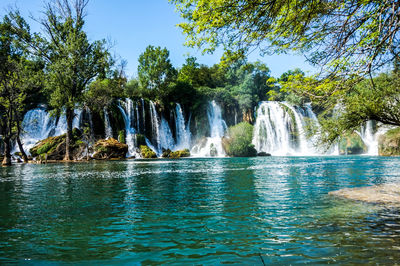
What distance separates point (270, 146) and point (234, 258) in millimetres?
42867

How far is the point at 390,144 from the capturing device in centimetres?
3150

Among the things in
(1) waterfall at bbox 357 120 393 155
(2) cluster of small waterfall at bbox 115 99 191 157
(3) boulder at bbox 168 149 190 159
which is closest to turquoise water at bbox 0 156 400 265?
(3) boulder at bbox 168 149 190 159

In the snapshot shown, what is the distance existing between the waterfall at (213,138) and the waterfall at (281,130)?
21.7 ft

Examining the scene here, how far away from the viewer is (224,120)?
5109cm

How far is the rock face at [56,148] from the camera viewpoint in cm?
3005

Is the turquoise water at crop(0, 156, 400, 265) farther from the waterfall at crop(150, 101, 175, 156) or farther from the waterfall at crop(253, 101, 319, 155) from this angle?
the waterfall at crop(253, 101, 319, 155)

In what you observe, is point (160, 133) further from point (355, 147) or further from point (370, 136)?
point (370, 136)

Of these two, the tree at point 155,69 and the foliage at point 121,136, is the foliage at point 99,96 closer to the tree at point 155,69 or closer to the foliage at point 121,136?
the foliage at point 121,136

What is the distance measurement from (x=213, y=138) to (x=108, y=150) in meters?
18.1

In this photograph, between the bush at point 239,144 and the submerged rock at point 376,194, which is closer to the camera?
the submerged rock at point 376,194

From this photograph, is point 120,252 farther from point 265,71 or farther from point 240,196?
point 265,71

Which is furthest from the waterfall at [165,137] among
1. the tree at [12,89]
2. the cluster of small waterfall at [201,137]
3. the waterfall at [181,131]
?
the tree at [12,89]

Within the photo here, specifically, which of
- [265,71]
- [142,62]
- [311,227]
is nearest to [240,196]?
[311,227]

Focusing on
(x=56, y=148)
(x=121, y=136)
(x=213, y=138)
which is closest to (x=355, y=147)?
(x=213, y=138)
